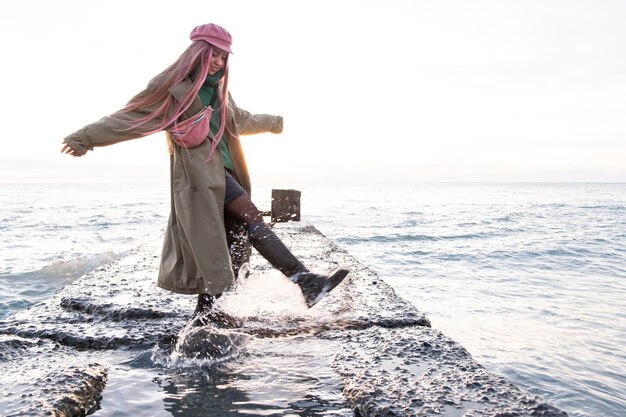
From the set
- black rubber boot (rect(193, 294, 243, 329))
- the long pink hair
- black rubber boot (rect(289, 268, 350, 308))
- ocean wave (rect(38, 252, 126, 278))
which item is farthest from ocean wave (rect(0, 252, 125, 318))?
black rubber boot (rect(289, 268, 350, 308))

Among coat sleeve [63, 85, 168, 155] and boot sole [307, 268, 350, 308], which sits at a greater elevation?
coat sleeve [63, 85, 168, 155]

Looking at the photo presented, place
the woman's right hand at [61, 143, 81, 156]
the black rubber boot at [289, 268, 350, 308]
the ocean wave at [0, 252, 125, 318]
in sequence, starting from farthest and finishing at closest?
the ocean wave at [0, 252, 125, 318] → the black rubber boot at [289, 268, 350, 308] → the woman's right hand at [61, 143, 81, 156]

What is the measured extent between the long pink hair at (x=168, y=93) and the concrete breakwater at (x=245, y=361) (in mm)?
1237

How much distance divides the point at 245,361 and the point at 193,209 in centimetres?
93

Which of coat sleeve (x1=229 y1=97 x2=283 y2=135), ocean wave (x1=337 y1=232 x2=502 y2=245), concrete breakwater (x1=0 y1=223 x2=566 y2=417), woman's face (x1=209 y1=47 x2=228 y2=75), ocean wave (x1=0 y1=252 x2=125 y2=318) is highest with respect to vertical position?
woman's face (x1=209 y1=47 x2=228 y2=75)

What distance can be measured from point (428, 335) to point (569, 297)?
6.11 m

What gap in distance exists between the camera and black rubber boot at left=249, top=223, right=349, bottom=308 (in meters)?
3.03

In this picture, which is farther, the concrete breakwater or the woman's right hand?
the woman's right hand

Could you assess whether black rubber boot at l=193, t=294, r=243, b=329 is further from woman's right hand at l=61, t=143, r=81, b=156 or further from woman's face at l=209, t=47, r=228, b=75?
woman's face at l=209, t=47, r=228, b=75

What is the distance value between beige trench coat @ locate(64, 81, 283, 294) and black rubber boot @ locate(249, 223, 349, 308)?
0.23 metres

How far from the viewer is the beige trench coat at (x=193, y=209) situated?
9.42 ft

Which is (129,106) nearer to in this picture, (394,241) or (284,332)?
(284,332)

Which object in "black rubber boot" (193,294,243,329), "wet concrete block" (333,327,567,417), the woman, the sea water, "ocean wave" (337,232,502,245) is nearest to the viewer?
"wet concrete block" (333,327,567,417)

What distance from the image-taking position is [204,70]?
295cm
